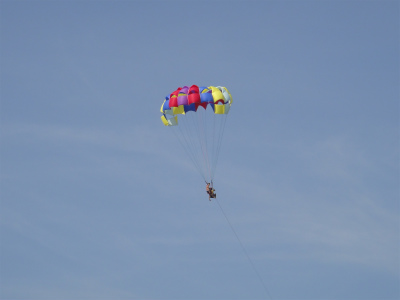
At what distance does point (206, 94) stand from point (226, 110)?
172cm

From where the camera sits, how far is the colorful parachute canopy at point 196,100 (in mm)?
43250

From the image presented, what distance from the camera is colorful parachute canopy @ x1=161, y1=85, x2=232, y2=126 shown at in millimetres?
43250

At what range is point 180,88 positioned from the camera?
44.6 m

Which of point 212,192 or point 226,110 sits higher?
point 226,110

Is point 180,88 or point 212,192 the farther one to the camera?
point 180,88

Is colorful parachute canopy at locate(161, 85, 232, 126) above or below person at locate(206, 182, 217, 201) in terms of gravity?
above

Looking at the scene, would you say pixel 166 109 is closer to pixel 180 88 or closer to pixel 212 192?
pixel 180 88

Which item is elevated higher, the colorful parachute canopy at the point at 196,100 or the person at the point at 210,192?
the colorful parachute canopy at the point at 196,100

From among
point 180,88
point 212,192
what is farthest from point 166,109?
point 212,192

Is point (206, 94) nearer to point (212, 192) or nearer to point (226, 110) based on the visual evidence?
point (226, 110)

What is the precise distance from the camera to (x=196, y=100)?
4319cm

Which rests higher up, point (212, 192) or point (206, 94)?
point (206, 94)

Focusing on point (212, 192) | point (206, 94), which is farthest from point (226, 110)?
point (212, 192)

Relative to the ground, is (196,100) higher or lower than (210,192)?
higher
